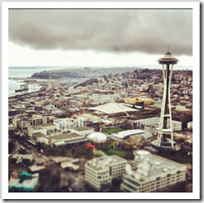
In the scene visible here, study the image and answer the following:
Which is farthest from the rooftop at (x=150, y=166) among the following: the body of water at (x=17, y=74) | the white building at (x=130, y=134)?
the body of water at (x=17, y=74)

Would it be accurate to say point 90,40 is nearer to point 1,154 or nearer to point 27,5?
point 27,5

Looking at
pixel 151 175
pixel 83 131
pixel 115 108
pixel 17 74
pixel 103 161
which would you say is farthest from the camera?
pixel 115 108

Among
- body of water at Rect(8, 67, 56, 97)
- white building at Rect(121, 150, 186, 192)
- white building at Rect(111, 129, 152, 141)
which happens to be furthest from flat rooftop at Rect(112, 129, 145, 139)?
body of water at Rect(8, 67, 56, 97)

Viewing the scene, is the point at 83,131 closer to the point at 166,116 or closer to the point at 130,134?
the point at 130,134

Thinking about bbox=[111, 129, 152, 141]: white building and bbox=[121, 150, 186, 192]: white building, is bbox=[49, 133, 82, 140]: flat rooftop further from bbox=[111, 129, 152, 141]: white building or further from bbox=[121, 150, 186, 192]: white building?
bbox=[121, 150, 186, 192]: white building

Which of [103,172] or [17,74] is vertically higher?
[17,74]

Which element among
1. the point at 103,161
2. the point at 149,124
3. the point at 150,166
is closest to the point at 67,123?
the point at 103,161

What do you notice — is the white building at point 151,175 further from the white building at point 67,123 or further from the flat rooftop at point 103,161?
the white building at point 67,123
